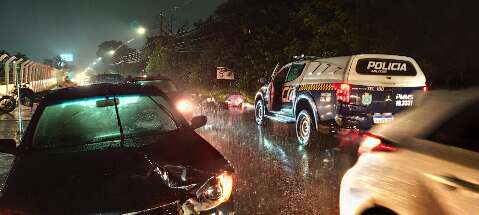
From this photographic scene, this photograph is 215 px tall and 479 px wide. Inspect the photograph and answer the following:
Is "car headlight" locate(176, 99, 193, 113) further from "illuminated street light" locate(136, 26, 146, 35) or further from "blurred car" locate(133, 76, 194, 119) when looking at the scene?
"illuminated street light" locate(136, 26, 146, 35)

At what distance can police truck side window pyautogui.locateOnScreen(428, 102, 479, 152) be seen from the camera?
3135 millimetres

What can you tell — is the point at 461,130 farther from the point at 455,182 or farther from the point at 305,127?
the point at 305,127

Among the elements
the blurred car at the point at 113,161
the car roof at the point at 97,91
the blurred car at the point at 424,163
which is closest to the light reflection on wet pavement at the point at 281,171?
the blurred car at the point at 113,161

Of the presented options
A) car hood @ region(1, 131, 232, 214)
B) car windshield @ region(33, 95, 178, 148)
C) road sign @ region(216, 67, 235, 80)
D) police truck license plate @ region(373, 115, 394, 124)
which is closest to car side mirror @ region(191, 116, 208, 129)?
car windshield @ region(33, 95, 178, 148)

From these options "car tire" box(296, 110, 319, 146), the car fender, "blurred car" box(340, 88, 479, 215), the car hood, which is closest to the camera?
"blurred car" box(340, 88, 479, 215)

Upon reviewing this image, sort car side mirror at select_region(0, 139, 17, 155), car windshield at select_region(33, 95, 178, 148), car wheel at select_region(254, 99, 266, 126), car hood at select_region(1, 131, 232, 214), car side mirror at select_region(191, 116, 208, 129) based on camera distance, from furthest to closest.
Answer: car wheel at select_region(254, 99, 266, 126)
car side mirror at select_region(191, 116, 208, 129)
car windshield at select_region(33, 95, 178, 148)
car side mirror at select_region(0, 139, 17, 155)
car hood at select_region(1, 131, 232, 214)

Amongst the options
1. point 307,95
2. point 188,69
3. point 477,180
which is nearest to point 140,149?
point 477,180

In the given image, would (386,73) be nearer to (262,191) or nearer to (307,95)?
(307,95)

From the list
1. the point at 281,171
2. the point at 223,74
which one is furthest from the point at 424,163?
the point at 223,74

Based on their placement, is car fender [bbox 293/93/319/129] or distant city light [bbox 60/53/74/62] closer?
car fender [bbox 293/93/319/129]

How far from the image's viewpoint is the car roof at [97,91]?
5.40 m

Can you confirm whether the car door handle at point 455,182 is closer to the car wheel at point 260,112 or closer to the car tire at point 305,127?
the car tire at point 305,127

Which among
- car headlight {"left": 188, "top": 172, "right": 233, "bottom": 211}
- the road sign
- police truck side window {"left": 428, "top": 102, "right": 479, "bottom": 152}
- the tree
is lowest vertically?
car headlight {"left": 188, "top": 172, "right": 233, "bottom": 211}

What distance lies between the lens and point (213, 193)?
3.69 meters
